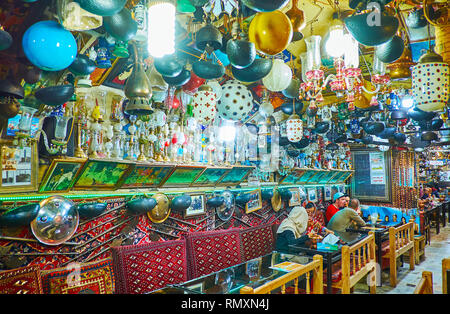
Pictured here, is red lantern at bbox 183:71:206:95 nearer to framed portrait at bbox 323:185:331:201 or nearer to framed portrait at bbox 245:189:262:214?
framed portrait at bbox 245:189:262:214

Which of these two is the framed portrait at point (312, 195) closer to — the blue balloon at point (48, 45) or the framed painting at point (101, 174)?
the framed painting at point (101, 174)

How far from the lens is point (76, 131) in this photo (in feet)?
9.71

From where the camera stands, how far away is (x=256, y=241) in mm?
5043

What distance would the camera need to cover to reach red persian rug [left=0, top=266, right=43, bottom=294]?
7.50 ft

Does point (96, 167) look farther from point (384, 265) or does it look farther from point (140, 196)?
point (384, 265)

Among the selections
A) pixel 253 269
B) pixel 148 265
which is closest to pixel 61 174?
pixel 148 265

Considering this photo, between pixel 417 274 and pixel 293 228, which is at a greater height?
pixel 293 228

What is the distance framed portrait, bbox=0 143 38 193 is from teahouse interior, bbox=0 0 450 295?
12mm

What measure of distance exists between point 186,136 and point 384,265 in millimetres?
4250

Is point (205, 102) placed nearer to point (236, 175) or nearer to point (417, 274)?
point (236, 175)

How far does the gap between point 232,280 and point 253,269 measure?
1.20ft

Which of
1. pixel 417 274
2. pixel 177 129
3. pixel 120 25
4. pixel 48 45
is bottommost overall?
pixel 417 274

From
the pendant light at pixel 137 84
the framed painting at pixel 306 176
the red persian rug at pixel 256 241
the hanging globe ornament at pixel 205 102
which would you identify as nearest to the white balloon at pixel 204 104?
the hanging globe ornament at pixel 205 102

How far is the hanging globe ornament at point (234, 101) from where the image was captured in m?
3.02
